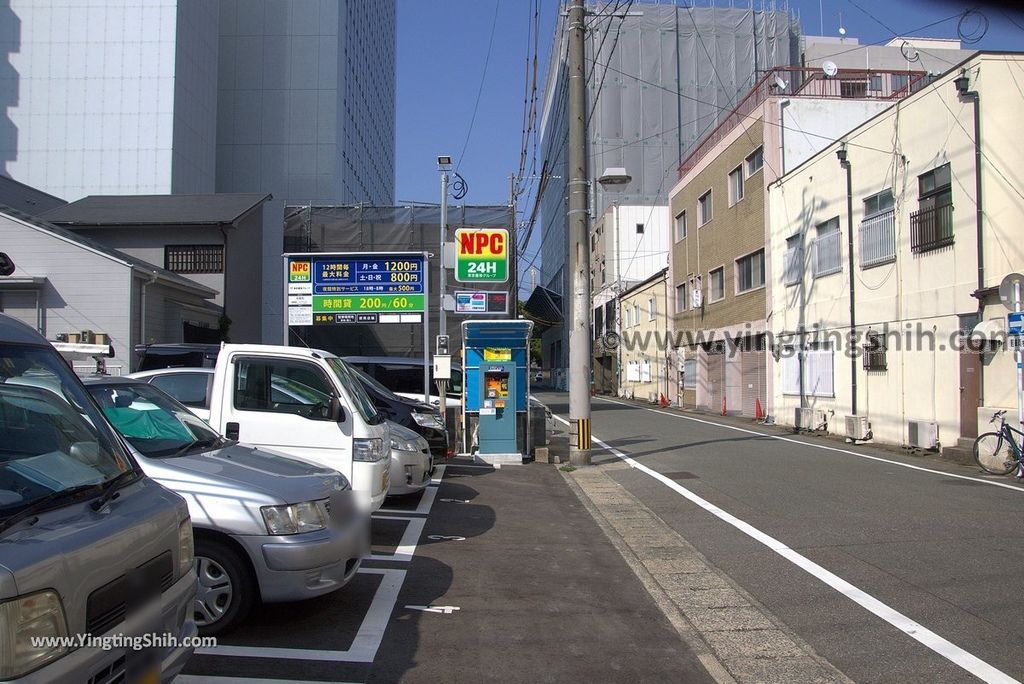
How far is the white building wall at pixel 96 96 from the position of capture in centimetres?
3475

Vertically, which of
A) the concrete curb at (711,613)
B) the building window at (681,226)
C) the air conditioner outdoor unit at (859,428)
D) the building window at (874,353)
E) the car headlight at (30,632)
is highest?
the building window at (681,226)

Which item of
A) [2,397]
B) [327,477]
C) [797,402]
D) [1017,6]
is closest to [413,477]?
[327,477]

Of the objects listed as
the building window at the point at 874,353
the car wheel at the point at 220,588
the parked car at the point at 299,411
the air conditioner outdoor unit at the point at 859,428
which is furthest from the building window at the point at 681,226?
the car wheel at the point at 220,588

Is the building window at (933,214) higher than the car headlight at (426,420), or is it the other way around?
the building window at (933,214)

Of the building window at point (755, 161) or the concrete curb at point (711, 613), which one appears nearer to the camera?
the concrete curb at point (711, 613)

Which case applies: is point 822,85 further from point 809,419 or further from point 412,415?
point 412,415

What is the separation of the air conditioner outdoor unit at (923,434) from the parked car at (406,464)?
37.3ft

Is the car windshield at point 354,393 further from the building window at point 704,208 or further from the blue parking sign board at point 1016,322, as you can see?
the building window at point 704,208

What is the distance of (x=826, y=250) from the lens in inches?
850

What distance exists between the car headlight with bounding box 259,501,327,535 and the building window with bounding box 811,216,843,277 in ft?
60.9

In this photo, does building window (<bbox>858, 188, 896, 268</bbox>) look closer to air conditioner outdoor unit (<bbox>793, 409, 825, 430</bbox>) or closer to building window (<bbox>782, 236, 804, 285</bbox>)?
building window (<bbox>782, 236, 804, 285</bbox>)

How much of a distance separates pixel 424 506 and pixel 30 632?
292 inches

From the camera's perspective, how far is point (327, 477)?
18.4ft

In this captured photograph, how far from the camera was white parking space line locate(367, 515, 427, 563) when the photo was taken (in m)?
7.22
